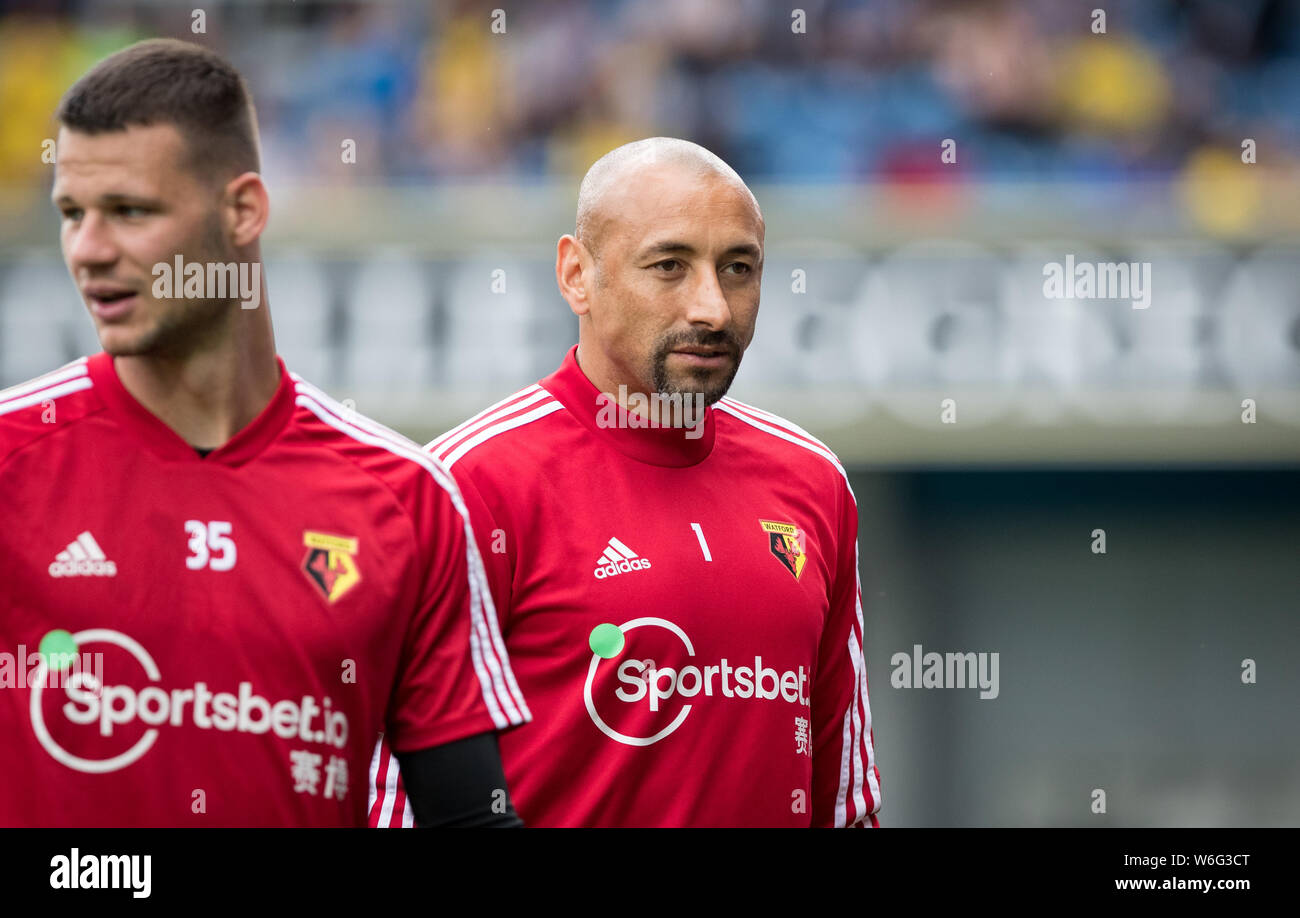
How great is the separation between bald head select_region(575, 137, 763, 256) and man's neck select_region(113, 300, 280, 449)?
0.88m

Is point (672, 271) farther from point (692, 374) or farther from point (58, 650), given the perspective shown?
point (58, 650)

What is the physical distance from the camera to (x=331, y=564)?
2963 mm

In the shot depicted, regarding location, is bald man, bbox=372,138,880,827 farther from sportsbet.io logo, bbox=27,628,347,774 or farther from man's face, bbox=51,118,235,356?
man's face, bbox=51,118,235,356

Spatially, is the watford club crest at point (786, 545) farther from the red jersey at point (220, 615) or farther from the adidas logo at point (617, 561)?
the red jersey at point (220, 615)

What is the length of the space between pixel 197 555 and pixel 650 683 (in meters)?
0.92

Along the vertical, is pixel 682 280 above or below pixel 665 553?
above

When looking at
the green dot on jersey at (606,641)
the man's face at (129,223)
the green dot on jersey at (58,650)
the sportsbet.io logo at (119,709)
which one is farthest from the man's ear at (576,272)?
the green dot on jersey at (58,650)

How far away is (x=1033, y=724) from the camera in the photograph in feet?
29.3

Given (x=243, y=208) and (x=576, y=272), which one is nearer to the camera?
(x=243, y=208)

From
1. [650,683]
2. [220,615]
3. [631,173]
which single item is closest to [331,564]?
[220,615]

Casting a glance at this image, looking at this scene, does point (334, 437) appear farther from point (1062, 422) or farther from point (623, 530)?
point (1062, 422)

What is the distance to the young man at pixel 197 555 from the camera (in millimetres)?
2785

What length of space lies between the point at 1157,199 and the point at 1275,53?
81.8 inches

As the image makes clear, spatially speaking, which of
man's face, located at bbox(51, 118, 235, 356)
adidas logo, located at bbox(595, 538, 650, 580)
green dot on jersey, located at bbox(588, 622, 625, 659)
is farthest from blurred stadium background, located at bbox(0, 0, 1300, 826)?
man's face, located at bbox(51, 118, 235, 356)
